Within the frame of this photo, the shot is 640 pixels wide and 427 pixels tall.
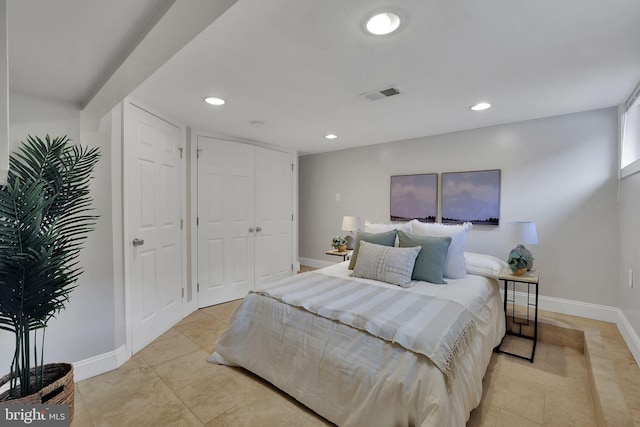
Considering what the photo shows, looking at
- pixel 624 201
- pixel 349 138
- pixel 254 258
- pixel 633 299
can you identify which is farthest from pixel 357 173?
pixel 633 299

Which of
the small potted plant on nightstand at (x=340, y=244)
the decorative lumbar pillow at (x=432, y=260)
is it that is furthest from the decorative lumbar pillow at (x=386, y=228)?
the small potted plant on nightstand at (x=340, y=244)

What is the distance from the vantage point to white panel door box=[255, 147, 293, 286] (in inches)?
156

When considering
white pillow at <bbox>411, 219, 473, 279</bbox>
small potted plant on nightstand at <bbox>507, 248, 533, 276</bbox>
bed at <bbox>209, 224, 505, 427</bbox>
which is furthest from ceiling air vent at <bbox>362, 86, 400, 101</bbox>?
small potted plant on nightstand at <bbox>507, 248, 533, 276</bbox>

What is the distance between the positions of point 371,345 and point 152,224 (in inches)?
87.4

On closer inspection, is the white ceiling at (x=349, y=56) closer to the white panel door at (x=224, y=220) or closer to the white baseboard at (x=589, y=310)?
the white panel door at (x=224, y=220)

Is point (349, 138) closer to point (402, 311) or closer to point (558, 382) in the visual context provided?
point (402, 311)

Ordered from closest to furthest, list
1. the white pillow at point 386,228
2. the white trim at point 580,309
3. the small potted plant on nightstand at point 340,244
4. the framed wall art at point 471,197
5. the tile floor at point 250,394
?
the tile floor at point 250,394
the white trim at point 580,309
the white pillow at point 386,228
the framed wall art at point 471,197
the small potted plant on nightstand at point 340,244

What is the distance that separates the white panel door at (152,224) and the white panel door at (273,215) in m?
1.13

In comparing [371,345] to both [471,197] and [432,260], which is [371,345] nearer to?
[432,260]

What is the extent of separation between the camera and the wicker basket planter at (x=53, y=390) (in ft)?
4.49

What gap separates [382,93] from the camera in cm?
226

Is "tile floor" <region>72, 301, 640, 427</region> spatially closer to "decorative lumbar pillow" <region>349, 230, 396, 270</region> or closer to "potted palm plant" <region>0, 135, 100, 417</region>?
"potted palm plant" <region>0, 135, 100, 417</region>

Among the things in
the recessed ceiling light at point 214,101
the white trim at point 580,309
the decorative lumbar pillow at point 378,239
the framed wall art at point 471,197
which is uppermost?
the recessed ceiling light at point 214,101

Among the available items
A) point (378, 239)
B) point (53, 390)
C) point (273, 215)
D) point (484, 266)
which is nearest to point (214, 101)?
point (378, 239)
